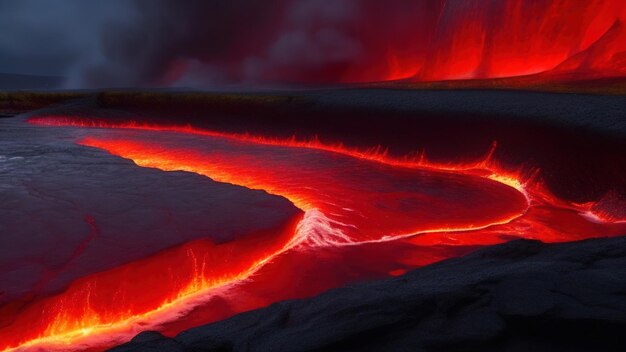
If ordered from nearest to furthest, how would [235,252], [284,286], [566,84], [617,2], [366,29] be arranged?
[284,286], [235,252], [566,84], [617,2], [366,29]

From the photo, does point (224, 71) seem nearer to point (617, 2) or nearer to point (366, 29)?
point (366, 29)

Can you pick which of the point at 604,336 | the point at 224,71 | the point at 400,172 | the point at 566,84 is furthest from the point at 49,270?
the point at 224,71

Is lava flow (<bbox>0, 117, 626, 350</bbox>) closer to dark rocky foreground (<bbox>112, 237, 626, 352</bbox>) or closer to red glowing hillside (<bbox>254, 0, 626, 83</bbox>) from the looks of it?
dark rocky foreground (<bbox>112, 237, 626, 352</bbox>)

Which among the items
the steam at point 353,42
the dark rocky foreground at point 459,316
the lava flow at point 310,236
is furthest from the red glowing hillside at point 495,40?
the dark rocky foreground at point 459,316

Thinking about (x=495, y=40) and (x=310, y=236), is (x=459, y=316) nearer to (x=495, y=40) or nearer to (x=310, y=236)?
(x=310, y=236)

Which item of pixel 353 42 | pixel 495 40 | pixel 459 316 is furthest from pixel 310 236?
pixel 353 42
